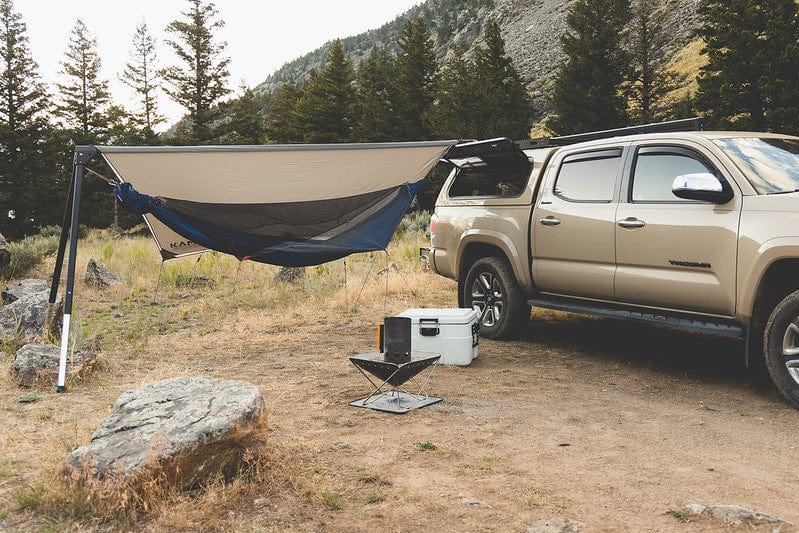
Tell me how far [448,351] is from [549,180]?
207cm

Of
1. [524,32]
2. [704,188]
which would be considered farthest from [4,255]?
[524,32]

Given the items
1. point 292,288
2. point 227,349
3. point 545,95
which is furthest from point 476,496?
point 545,95

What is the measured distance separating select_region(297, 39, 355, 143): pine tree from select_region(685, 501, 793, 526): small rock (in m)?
46.0

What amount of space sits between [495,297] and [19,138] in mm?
31028

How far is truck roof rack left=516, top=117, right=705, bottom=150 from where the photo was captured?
6590 millimetres

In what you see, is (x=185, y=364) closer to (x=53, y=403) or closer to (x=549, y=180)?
(x=53, y=403)

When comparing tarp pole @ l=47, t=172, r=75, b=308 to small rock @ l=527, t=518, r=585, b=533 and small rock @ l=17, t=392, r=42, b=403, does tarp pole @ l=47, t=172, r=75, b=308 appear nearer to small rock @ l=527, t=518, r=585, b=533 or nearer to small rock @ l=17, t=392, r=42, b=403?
small rock @ l=17, t=392, r=42, b=403

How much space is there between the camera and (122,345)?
27.1ft

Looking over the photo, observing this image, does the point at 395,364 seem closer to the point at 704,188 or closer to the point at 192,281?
the point at 704,188

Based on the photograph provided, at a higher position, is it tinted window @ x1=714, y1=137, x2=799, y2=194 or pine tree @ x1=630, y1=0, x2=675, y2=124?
pine tree @ x1=630, y1=0, x2=675, y2=124

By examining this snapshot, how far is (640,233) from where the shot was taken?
598 cm

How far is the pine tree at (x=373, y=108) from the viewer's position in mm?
45281

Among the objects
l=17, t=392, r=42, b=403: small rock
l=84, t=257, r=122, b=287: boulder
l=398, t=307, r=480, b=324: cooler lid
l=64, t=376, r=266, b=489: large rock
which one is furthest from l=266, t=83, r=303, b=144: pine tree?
l=64, t=376, r=266, b=489: large rock

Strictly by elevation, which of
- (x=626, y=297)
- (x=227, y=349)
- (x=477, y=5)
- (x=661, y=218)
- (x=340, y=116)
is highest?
(x=477, y=5)
